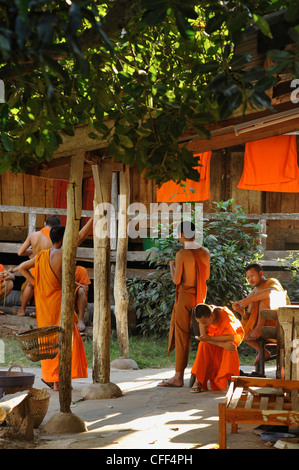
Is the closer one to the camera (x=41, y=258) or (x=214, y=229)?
(x=41, y=258)

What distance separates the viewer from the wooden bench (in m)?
3.81

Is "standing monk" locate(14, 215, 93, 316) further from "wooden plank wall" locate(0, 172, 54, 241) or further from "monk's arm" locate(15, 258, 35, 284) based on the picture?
"wooden plank wall" locate(0, 172, 54, 241)

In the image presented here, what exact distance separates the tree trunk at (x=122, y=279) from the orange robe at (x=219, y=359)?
2162mm

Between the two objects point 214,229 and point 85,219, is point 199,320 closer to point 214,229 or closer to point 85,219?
point 214,229

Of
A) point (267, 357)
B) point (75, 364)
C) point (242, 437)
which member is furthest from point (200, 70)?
point (267, 357)

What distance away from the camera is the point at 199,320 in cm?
633

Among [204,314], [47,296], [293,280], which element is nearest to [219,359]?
[204,314]

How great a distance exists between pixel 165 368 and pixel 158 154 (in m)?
6.02

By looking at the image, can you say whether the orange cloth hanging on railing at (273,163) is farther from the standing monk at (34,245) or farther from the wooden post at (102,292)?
the wooden post at (102,292)

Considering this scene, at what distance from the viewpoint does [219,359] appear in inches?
260

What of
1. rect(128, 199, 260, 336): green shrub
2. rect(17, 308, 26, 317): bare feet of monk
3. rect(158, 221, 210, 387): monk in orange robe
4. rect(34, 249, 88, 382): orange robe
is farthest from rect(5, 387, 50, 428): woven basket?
rect(17, 308, 26, 317): bare feet of monk

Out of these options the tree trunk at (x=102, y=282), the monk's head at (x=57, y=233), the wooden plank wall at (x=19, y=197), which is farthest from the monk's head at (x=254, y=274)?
the wooden plank wall at (x=19, y=197)

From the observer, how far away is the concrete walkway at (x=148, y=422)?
4.34 meters

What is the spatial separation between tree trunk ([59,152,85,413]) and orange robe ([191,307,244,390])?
1.91 metres
